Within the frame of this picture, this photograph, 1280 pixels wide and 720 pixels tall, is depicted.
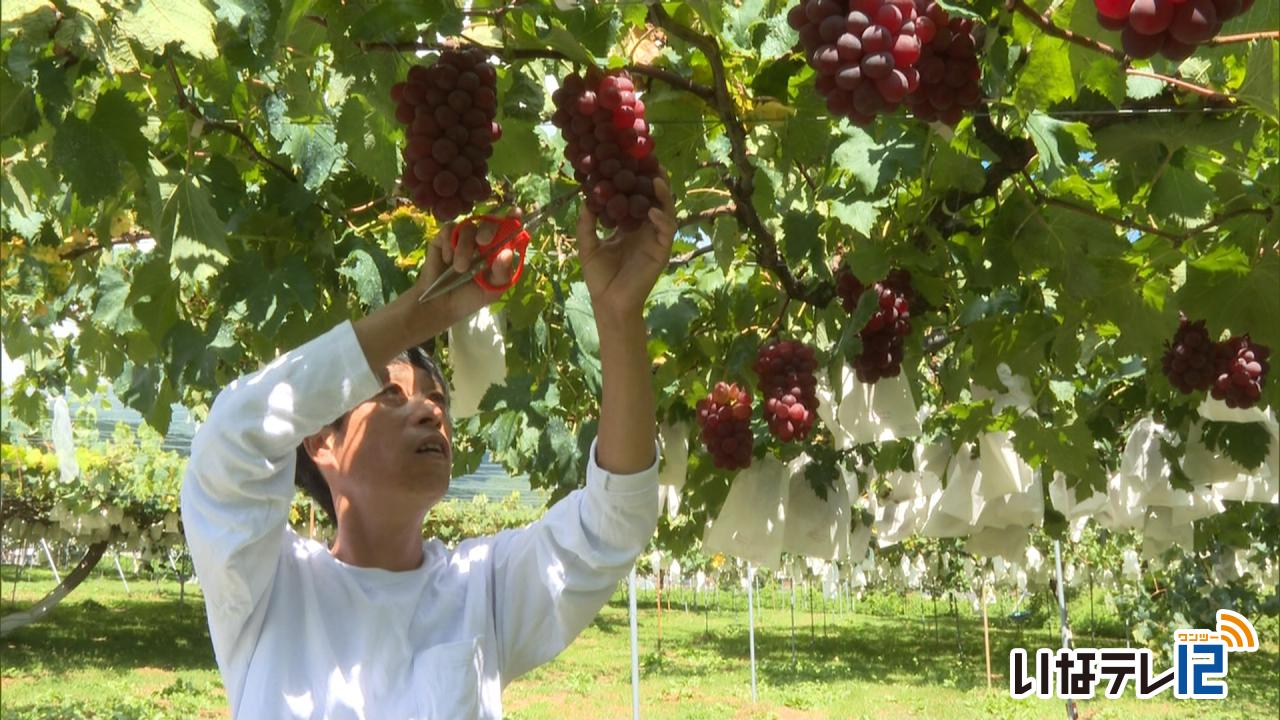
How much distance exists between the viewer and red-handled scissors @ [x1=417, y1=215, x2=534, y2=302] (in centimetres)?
134

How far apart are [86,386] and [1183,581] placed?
54.8ft

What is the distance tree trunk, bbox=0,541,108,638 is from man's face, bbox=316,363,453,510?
10.9m

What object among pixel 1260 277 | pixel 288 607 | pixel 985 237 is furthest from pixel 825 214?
pixel 288 607

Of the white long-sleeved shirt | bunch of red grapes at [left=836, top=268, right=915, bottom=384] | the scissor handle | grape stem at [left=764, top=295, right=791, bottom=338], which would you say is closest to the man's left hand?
the scissor handle

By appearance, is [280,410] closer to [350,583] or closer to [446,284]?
[446,284]

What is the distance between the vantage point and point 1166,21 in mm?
894

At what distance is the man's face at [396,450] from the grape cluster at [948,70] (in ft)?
2.56

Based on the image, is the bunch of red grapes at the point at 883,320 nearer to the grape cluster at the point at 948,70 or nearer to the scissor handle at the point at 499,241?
the grape cluster at the point at 948,70

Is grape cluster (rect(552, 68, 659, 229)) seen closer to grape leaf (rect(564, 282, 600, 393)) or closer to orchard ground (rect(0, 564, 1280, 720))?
grape leaf (rect(564, 282, 600, 393))

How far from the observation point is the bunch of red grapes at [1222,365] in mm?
2660

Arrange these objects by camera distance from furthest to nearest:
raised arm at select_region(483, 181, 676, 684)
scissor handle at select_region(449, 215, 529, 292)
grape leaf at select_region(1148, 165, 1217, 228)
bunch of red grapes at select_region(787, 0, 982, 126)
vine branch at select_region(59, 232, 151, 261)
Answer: vine branch at select_region(59, 232, 151, 261), grape leaf at select_region(1148, 165, 1217, 228), raised arm at select_region(483, 181, 676, 684), scissor handle at select_region(449, 215, 529, 292), bunch of red grapes at select_region(787, 0, 982, 126)

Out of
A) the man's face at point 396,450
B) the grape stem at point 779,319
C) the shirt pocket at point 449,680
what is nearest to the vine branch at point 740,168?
the grape stem at point 779,319

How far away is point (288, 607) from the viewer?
157cm

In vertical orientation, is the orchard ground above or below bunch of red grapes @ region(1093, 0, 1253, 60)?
below
